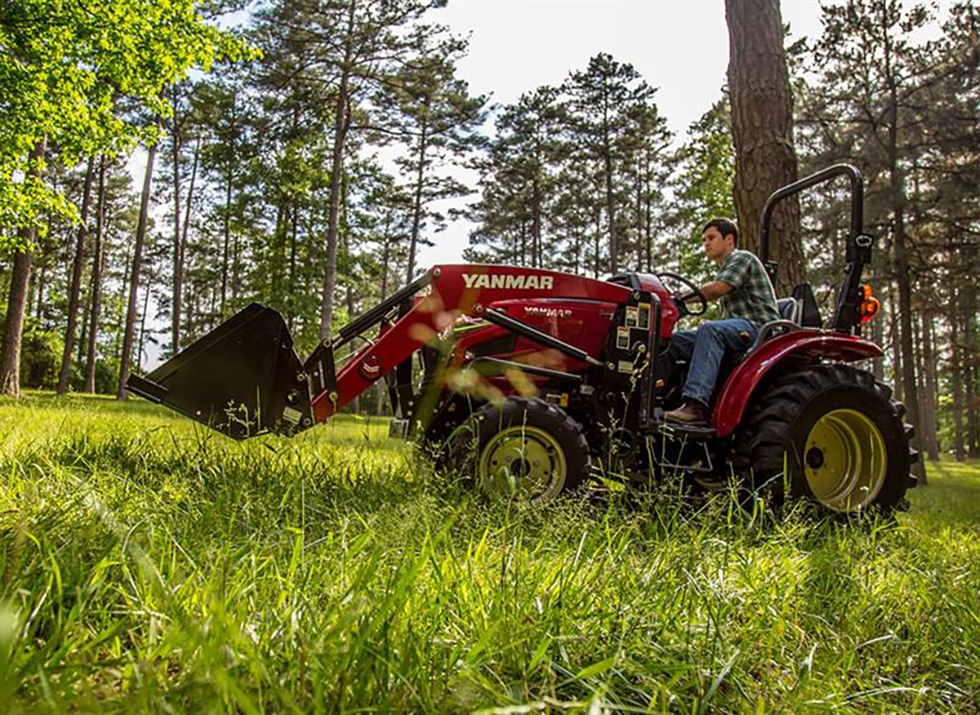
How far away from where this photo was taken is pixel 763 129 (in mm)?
6152

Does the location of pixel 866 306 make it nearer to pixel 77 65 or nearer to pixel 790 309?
pixel 790 309

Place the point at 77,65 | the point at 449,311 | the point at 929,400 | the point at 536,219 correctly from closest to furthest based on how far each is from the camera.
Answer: the point at 449,311, the point at 77,65, the point at 536,219, the point at 929,400

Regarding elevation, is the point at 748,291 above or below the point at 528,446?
above

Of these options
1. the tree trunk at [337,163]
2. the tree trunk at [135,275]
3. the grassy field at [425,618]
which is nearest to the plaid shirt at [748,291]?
the grassy field at [425,618]

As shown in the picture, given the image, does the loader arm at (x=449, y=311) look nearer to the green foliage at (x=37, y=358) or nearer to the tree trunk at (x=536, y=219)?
the tree trunk at (x=536, y=219)

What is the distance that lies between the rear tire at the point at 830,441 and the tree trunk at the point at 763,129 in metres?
2.13

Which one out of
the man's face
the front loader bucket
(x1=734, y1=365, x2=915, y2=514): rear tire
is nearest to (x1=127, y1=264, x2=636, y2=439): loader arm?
the front loader bucket

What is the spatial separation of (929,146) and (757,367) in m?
16.4

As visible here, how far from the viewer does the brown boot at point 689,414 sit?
3832 mm

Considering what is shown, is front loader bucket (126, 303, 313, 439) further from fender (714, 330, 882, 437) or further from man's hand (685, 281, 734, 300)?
man's hand (685, 281, 734, 300)

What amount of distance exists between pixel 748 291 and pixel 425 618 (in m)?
3.72

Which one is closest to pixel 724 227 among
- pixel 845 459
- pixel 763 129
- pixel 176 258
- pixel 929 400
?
pixel 845 459

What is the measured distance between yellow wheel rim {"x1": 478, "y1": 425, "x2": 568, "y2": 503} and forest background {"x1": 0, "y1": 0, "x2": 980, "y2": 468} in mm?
3648

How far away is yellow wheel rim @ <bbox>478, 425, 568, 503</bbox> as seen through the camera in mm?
3301
